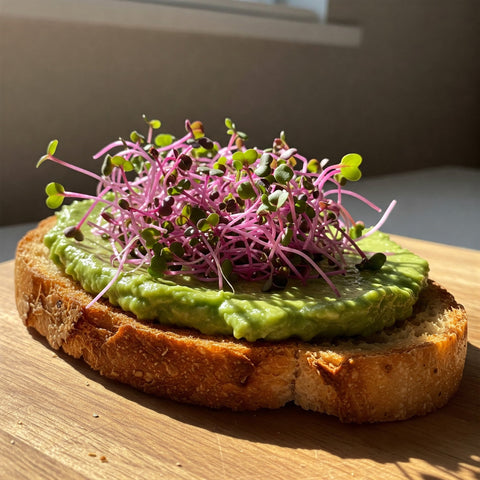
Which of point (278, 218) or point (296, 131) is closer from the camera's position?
point (278, 218)

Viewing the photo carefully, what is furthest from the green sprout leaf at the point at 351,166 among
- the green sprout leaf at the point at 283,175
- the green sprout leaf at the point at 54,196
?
the green sprout leaf at the point at 54,196

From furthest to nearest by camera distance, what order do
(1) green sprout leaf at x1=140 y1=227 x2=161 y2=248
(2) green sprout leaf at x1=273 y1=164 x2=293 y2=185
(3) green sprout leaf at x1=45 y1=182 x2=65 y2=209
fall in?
(3) green sprout leaf at x1=45 y1=182 x2=65 y2=209 → (1) green sprout leaf at x1=140 y1=227 x2=161 y2=248 → (2) green sprout leaf at x1=273 y1=164 x2=293 y2=185

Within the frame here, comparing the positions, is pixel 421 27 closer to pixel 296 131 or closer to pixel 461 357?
pixel 296 131

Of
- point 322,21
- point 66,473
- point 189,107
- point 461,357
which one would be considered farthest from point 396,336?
point 322,21

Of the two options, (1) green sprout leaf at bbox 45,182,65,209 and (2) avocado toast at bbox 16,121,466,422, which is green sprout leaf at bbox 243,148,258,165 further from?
(1) green sprout leaf at bbox 45,182,65,209

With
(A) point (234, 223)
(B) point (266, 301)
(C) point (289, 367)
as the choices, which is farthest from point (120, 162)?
(C) point (289, 367)

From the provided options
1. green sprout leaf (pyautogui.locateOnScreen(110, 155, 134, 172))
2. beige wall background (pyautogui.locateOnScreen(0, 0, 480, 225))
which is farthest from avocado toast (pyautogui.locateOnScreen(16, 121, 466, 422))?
beige wall background (pyautogui.locateOnScreen(0, 0, 480, 225))
